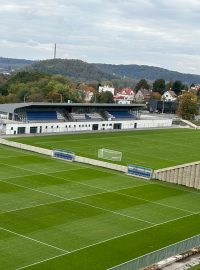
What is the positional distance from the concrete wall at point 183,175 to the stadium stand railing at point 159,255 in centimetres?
1799

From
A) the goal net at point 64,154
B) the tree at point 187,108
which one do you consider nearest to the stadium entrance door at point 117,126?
the tree at point 187,108

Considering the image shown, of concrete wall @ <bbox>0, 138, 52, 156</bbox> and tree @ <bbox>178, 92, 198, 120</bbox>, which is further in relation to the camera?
tree @ <bbox>178, 92, 198, 120</bbox>

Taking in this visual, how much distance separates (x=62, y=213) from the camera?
35969 millimetres

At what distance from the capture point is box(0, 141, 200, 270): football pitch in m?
28.1

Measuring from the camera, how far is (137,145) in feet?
252

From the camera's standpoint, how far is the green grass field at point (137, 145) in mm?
64750

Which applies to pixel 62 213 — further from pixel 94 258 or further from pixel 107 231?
pixel 94 258

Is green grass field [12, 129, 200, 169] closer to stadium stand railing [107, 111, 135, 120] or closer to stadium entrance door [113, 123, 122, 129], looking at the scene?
stadium entrance door [113, 123, 122, 129]

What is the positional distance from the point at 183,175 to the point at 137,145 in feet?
93.5

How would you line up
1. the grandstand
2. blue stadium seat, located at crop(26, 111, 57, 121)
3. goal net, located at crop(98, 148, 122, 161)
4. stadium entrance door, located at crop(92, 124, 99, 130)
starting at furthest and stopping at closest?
stadium entrance door, located at crop(92, 124, 99, 130), blue stadium seat, located at crop(26, 111, 57, 121), the grandstand, goal net, located at crop(98, 148, 122, 161)

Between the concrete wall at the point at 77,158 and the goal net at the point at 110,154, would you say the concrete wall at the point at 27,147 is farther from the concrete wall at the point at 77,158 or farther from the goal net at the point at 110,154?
the goal net at the point at 110,154

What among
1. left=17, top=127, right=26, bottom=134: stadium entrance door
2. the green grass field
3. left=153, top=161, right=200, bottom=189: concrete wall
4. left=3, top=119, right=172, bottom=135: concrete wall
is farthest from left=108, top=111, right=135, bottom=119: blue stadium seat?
left=153, top=161, right=200, bottom=189: concrete wall

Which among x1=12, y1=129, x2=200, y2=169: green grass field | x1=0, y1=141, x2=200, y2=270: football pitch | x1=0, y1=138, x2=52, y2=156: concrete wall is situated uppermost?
x1=0, y1=138, x2=52, y2=156: concrete wall

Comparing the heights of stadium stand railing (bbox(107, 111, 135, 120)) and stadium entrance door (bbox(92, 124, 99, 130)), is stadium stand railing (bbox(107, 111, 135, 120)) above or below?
above
